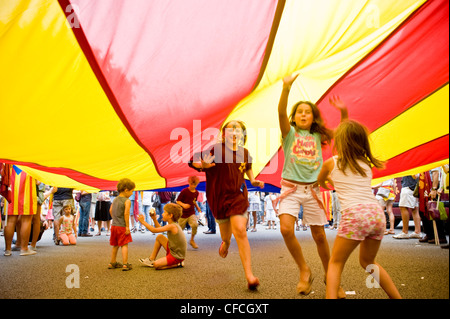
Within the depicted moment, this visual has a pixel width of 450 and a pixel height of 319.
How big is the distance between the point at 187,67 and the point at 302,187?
3.28 ft

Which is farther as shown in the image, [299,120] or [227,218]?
[227,218]

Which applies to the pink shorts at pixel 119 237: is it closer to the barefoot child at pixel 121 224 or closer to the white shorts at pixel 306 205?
the barefoot child at pixel 121 224

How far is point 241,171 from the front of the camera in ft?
8.01

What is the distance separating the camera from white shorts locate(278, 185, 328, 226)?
186 centimetres

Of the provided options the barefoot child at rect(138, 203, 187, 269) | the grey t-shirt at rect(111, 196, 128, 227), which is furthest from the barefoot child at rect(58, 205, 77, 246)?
the barefoot child at rect(138, 203, 187, 269)

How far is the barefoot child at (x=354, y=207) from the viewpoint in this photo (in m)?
1.40

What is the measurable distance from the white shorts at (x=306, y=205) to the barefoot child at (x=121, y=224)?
72.8 inches

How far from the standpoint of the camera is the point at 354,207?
1442mm

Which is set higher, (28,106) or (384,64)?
(384,64)

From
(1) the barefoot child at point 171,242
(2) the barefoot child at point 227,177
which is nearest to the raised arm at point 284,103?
(2) the barefoot child at point 227,177

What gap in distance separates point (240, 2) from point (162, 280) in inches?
80.0

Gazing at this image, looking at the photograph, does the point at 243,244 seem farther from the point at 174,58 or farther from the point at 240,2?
the point at 240,2

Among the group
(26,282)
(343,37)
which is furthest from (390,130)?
(26,282)

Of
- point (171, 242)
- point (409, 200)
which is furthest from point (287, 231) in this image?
point (409, 200)
